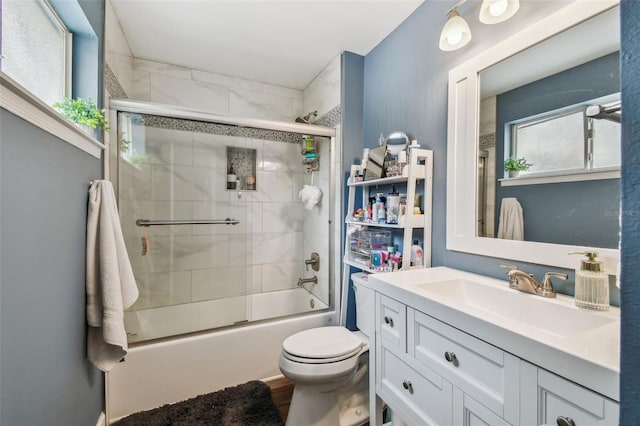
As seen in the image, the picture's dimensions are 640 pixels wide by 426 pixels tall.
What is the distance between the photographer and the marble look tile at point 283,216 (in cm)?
259

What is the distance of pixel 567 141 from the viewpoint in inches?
38.2

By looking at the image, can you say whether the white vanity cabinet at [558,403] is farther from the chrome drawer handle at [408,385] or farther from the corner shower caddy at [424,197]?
the corner shower caddy at [424,197]

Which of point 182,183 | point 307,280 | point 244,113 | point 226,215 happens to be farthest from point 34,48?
point 307,280

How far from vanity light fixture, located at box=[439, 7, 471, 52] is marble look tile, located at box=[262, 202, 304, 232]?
5.60 ft

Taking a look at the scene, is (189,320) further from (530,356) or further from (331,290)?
(530,356)

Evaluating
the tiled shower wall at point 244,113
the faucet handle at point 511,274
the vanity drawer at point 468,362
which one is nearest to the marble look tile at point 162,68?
the tiled shower wall at point 244,113

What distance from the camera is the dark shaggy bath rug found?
147 centimetres

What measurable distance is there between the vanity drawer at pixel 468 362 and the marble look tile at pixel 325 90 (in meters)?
1.82

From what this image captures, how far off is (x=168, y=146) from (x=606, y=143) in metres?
2.44

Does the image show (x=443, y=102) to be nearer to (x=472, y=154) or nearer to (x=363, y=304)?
(x=472, y=154)

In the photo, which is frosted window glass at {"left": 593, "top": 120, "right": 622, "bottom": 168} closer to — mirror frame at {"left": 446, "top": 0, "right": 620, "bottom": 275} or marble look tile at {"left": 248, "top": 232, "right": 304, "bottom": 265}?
mirror frame at {"left": 446, "top": 0, "right": 620, "bottom": 275}

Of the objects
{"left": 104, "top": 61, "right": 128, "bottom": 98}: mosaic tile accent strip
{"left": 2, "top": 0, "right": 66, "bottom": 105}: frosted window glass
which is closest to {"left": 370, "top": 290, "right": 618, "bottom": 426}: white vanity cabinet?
{"left": 2, "top": 0, "right": 66, "bottom": 105}: frosted window glass

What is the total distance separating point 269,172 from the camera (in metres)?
2.57

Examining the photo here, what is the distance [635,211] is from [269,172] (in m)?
2.42
